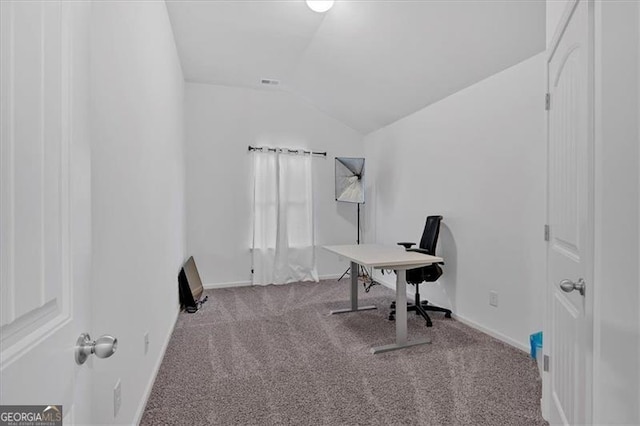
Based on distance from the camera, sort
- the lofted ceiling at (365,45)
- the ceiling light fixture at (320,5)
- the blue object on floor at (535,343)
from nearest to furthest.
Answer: the blue object on floor at (535,343)
the lofted ceiling at (365,45)
the ceiling light fixture at (320,5)

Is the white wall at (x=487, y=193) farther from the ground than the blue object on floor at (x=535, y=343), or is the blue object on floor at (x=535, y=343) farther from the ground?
the white wall at (x=487, y=193)

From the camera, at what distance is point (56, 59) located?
0.60 metres

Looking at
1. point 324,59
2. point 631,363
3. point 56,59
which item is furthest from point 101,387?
point 324,59

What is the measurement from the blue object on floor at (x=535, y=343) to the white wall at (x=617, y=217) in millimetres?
1525

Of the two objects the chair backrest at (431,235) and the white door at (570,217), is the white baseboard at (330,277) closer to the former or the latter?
the chair backrest at (431,235)

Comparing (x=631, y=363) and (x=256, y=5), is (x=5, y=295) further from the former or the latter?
(x=256, y=5)

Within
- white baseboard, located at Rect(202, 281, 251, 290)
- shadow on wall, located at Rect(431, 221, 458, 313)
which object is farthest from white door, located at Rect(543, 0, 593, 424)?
white baseboard, located at Rect(202, 281, 251, 290)

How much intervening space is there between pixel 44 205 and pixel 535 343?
2.93 metres

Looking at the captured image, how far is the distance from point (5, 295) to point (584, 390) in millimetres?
1677

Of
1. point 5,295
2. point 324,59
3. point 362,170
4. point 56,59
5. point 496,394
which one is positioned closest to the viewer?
point 5,295

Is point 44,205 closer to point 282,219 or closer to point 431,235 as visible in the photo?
point 431,235

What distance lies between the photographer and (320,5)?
2.88 metres

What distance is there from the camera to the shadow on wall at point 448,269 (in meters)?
3.50

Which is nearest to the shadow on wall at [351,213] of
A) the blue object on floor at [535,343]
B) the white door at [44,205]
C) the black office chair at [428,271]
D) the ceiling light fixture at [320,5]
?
the black office chair at [428,271]
